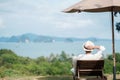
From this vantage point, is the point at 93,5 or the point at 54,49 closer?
the point at 93,5

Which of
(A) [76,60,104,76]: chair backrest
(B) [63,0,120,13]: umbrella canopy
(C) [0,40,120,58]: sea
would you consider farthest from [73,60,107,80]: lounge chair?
(C) [0,40,120,58]: sea

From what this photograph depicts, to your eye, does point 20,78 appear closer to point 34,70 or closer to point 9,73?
point 9,73

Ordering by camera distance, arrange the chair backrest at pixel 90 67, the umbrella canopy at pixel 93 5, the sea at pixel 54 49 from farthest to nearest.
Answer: the sea at pixel 54 49
the chair backrest at pixel 90 67
the umbrella canopy at pixel 93 5

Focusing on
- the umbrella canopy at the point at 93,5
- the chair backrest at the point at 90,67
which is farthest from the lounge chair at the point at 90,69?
the umbrella canopy at the point at 93,5

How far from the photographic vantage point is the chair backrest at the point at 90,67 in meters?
8.48

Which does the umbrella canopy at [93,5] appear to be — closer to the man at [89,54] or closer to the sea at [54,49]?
the man at [89,54]

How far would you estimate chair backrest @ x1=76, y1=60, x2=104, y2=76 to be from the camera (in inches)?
334

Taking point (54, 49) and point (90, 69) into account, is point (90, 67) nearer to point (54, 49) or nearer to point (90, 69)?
point (90, 69)

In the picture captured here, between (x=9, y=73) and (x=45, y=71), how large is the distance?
1438 mm

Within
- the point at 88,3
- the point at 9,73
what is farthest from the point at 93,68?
the point at 9,73

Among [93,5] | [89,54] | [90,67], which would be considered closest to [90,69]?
[90,67]

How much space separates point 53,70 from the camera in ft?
45.3

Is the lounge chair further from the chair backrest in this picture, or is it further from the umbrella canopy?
the umbrella canopy

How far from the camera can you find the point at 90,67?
8.61m
